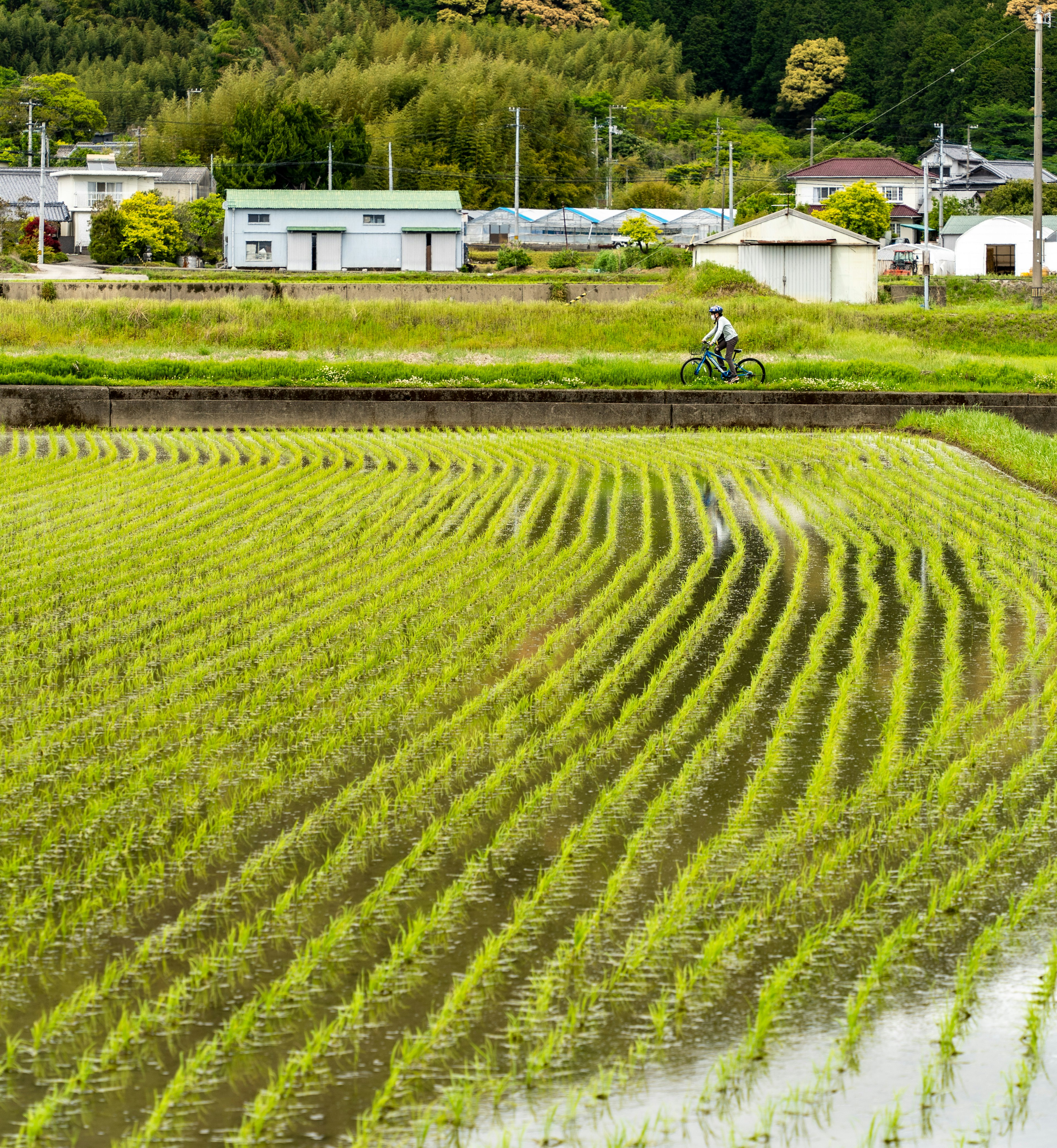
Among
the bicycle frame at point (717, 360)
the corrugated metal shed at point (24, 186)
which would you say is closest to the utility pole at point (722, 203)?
the corrugated metal shed at point (24, 186)

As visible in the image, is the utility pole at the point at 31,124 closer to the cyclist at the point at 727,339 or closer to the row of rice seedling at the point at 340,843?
the cyclist at the point at 727,339

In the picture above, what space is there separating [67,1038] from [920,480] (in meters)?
9.45

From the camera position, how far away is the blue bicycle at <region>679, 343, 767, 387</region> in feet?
57.7

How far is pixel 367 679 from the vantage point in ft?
17.9

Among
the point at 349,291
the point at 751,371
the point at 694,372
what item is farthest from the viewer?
the point at 349,291

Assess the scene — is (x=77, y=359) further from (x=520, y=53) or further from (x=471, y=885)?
(x=520, y=53)

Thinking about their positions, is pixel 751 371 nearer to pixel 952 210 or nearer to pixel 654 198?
pixel 952 210

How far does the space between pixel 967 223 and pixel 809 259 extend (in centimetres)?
2042

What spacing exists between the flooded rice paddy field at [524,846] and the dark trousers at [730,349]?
31.3 ft

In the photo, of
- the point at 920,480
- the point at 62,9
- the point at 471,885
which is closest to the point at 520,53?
the point at 62,9

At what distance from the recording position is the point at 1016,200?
5769cm

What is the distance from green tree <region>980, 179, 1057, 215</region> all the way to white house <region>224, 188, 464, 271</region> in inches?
886

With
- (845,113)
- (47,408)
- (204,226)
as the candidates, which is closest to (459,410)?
(47,408)

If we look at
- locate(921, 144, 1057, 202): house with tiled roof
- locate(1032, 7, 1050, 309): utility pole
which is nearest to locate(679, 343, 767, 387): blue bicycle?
locate(1032, 7, 1050, 309): utility pole
